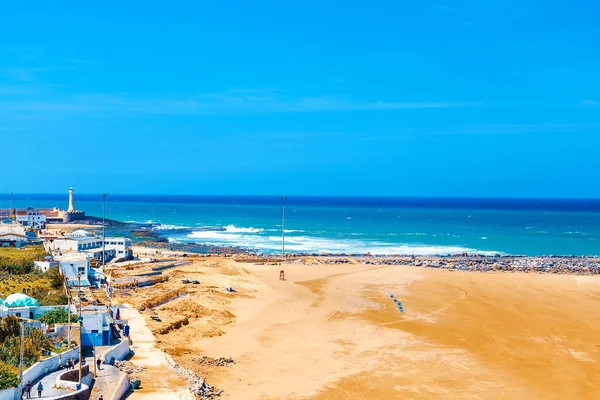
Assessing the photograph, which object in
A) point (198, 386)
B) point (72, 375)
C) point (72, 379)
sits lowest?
point (198, 386)

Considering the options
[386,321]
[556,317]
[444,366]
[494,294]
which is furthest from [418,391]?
[494,294]

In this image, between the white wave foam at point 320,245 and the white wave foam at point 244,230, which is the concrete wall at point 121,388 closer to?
the white wave foam at point 320,245

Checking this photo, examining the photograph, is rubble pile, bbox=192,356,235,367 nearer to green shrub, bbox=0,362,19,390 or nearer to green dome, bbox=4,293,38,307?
green dome, bbox=4,293,38,307

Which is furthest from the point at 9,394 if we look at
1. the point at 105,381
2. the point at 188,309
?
the point at 188,309

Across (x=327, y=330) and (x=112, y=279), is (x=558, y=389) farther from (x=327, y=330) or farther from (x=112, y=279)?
(x=112, y=279)

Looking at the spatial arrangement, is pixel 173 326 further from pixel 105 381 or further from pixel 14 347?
pixel 14 347

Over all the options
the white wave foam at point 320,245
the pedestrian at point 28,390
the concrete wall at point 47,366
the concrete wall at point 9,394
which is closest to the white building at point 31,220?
the white wave foam at point 320,245
